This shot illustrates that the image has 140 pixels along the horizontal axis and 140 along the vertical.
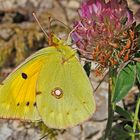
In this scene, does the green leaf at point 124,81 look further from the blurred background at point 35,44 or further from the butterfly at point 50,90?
the blurred background at point 35,44

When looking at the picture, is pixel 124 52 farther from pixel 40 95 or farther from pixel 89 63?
pixel 40 95

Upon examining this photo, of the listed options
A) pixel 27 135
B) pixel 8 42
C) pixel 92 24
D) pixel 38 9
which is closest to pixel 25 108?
pixel 92 24

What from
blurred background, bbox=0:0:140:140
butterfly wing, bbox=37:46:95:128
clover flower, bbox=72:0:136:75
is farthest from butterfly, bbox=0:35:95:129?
blurred background, bbox=0:0:140:140

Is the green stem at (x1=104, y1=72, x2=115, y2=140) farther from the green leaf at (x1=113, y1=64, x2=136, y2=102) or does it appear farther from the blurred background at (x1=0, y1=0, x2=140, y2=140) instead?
the blurred background at (x1=0, y1=0, x2=140, y2=140)

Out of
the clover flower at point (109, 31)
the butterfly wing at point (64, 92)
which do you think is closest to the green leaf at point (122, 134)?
the butterfly wing at point (64, 92)

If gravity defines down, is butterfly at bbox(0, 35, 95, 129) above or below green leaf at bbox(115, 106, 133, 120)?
above
